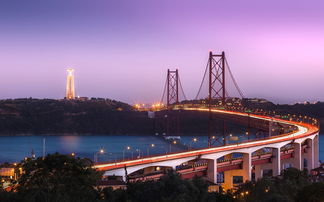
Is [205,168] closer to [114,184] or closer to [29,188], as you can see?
[114,184]

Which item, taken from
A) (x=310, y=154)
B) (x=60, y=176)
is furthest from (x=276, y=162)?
(x=60, y=176)

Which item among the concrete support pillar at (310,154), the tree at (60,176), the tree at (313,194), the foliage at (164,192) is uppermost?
the tree at (60,176)

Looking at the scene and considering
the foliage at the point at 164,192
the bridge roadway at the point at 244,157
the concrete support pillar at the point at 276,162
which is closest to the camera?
the foliage at the point at 164,192

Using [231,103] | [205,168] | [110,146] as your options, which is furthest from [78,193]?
[110,146]

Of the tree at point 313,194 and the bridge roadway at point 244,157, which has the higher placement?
the tree at point 313,194

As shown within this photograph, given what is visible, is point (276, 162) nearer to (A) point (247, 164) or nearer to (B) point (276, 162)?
(B) point (276, 162)

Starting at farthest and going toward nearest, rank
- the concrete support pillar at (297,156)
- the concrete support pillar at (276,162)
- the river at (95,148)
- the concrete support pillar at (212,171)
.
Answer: the river at (95,148)
the concrete support pillar at (297,156)
the concrete support pillar at (276,162)
the concrete support pillar at (212,171)

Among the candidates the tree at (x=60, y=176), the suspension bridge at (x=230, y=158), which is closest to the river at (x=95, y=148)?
the suspension bridge at (x=230, y=158)

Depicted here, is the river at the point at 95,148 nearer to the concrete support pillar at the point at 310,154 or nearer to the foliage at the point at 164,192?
the concrete support pillar at the point at 310,154
